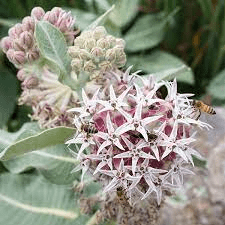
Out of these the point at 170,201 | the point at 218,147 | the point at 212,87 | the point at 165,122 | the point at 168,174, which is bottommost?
the point at 170,201

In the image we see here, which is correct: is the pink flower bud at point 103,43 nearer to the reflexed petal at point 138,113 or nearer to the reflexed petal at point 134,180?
the reflexed petal at point 138,113

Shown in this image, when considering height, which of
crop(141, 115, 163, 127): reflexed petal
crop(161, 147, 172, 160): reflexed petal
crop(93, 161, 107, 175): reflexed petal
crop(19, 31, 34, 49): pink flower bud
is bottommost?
crop(93, 161, 107, 175): reflexed petal

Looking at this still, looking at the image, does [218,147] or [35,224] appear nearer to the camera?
[35,224]

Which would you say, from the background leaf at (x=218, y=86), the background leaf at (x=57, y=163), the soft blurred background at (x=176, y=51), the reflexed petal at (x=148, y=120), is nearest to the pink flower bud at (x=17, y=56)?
the background leaf at (x=57, y=163)

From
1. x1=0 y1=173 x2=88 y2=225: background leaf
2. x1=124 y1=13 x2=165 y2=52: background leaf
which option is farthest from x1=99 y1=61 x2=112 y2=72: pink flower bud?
x1=124 y1=13 x2=165 y2=52: background leaf

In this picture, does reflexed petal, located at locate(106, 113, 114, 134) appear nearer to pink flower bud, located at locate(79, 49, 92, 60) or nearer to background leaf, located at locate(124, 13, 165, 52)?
pink flower bud, located at locate(79, 49, 92, 60)

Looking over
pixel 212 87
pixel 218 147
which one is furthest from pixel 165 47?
pixel 218 147

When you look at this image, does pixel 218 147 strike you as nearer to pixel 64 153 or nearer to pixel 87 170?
pixel 64 153
